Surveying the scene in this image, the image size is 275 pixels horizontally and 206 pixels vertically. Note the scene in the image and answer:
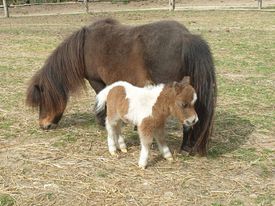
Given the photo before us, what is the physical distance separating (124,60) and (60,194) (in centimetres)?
174

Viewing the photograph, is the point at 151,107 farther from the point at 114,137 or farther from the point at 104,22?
the point at 104,22

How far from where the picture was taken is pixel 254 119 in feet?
19.1

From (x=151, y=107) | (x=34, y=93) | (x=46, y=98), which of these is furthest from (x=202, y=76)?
(x=34, y=93)

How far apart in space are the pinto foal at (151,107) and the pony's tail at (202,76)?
359 millimetres

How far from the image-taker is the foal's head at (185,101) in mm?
4008

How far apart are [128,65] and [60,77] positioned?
0.99m

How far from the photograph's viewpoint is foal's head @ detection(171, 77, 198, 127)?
4008 mm

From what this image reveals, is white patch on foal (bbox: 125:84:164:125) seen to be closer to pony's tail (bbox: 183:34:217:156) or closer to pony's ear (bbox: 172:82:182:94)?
pony's ear (bbox: 172:82:182:94)

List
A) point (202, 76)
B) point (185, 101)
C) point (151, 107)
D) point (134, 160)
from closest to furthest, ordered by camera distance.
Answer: point (185, 101) < point (151, 107) < point (202, 76) < point (134, 160)

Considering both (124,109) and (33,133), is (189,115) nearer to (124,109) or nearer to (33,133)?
(124,109)

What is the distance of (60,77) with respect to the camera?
536 cm

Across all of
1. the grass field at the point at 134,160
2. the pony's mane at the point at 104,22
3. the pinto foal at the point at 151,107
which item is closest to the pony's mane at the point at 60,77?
the pony's mane at the point at 104,22

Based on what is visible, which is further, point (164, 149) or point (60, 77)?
point (60, 77)

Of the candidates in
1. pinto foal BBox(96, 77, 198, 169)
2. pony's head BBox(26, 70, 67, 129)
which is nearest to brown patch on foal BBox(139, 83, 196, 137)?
pinto foal BBox(96, 77, 198, 169)
